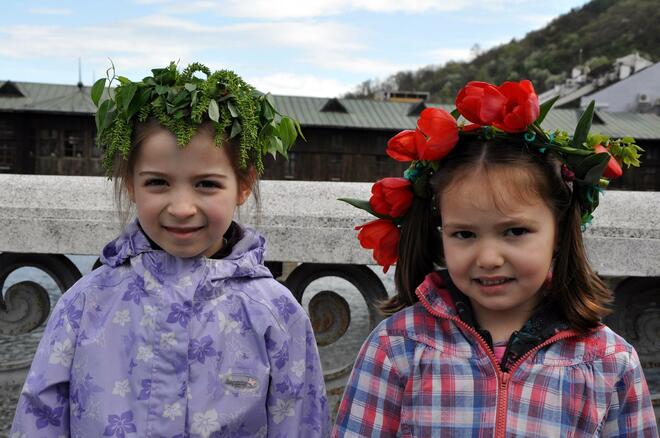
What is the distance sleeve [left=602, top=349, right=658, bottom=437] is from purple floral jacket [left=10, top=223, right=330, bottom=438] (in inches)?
26.3

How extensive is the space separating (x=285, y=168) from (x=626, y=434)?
82.6ft

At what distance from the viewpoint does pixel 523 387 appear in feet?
5.01

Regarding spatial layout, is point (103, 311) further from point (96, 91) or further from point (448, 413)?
point (448, 413)

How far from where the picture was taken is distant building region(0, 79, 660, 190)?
25.7 meters

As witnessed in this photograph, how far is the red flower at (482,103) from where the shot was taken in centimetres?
151

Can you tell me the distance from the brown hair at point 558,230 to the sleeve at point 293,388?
23 centimetres

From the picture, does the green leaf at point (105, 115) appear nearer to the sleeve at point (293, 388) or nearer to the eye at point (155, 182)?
the eye at point (155, 182)

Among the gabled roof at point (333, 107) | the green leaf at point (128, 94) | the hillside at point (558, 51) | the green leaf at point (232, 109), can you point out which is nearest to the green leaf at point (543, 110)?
the green leaf at point (232, 109)

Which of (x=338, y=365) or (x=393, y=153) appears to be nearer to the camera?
(x=393, y=153)

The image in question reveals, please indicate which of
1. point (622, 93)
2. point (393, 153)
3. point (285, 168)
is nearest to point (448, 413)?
point (393, 153)

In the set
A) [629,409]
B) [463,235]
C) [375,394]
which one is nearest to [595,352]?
[629,409]

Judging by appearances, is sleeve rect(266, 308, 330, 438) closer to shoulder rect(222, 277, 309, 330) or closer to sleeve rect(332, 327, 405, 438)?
shoulder rect(222, 277, 309, 330)

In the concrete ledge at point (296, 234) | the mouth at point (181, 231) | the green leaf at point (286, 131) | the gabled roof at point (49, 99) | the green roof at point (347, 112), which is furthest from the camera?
the green roof at point (347, 112)

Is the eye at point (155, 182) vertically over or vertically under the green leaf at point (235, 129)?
under
